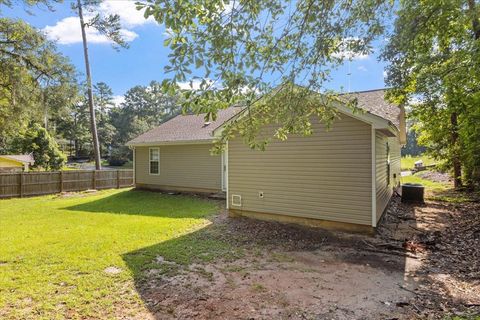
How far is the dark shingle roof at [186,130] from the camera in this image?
13.5 metres

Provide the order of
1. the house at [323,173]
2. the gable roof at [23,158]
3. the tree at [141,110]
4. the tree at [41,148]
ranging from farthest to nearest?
the tree at [141,110] → the tree at [41,148] → the gable roof at [23,158] → the house at [323,173]

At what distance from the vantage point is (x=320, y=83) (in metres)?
4.17

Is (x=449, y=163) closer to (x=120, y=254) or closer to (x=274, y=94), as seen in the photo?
(x=274, y=94)

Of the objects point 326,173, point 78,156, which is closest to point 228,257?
point 326,173

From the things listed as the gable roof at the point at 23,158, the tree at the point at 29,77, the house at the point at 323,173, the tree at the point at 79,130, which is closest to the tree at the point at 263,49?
the house at the point at 323,173

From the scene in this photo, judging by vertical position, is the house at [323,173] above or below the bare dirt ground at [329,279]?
above

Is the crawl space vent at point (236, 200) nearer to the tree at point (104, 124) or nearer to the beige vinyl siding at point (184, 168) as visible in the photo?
the beige vinyl siding at point (184, 168)

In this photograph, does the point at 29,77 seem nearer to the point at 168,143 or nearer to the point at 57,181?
the point at 168,143

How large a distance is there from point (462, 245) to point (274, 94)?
581 cm

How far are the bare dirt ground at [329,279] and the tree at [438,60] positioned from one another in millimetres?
3819

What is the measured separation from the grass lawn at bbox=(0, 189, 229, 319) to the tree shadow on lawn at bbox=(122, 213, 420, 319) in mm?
85

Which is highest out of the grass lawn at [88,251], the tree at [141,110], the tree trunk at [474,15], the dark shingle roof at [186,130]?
the tree at [141,110]

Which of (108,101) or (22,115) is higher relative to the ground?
(108,101)

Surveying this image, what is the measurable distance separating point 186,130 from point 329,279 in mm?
11454
